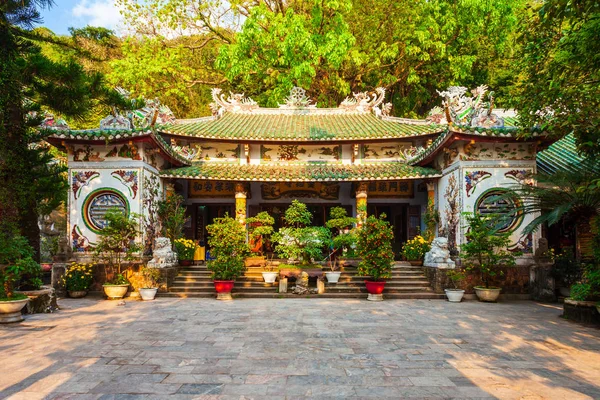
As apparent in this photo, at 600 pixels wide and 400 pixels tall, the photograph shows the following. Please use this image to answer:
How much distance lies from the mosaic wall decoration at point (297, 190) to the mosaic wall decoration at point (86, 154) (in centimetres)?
528

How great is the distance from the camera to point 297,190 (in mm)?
13188

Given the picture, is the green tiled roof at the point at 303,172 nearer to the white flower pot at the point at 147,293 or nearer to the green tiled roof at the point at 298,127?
the green tiled roof at the point at 298,127

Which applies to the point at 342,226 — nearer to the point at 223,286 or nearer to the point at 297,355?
the point at 223,286

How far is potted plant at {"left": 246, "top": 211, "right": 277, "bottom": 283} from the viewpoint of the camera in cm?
995

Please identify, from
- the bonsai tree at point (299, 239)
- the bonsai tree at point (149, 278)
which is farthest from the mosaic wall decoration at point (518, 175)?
the bonsai tree at point (149, 278)

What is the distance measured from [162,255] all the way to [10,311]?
365 centimetres

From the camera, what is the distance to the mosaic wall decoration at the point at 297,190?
1315cm

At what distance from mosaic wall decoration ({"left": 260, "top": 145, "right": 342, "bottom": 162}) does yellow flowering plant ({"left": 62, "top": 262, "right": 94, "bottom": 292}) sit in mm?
6309

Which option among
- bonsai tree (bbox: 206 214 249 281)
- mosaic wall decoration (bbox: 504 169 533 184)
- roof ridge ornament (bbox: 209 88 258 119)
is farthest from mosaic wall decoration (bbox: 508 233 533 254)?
roof ridge ornament (bbox: 209 88 258 119)

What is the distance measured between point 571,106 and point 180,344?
24.2ft

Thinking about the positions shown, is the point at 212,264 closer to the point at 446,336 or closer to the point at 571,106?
the point at 446,336

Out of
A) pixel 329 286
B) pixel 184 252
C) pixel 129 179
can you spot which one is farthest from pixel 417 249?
pixel 129 179

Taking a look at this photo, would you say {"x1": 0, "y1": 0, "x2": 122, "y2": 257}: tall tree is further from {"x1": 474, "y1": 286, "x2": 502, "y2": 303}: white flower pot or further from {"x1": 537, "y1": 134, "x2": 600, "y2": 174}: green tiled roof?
{"x1": 537, "y1": 134, "x2": 600, "y2": 174}: green tiled roof

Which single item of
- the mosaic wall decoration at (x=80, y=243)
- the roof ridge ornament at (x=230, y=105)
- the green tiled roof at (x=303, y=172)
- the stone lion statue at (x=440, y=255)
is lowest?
the stone lion statue at (x=440, y=255)
